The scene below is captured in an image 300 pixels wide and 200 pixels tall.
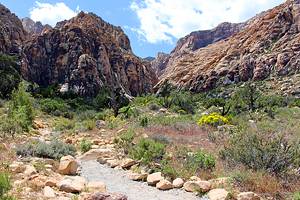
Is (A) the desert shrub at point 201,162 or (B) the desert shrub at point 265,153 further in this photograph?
(A) the desert shrub at point 201,162

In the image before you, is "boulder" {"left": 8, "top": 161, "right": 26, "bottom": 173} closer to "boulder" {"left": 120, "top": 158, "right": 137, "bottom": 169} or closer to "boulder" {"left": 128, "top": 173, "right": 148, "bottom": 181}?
"boulder" {"left": 128, "top": 173, "right": 148, "bottom": 181}

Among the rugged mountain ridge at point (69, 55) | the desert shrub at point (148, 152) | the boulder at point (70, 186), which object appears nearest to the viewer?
the boulder at point (70, 186)

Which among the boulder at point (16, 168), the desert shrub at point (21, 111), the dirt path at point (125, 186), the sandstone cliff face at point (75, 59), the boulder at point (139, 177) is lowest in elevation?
the dirt path at point (125, 186)

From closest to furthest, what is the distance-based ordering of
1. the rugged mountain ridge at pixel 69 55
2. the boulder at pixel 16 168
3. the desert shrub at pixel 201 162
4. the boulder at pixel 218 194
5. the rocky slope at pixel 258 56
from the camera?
the boulder at pixel 218 194 < the boulder at pixel 16 168 < the desert shrub at pixel 201 162 < the rugged mountain ridge at pixel 69 55 < the rocky slope at pixel 258 56

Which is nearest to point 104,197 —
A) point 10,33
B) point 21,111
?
point 21,111

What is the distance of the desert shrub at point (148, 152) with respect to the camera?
37.4 ft

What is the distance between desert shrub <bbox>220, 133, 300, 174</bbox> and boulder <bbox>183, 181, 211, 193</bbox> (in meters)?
Answer: 1.50

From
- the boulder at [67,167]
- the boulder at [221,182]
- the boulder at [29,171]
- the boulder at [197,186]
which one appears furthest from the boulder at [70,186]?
the boulder at [221,182]

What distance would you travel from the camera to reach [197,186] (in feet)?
29.0

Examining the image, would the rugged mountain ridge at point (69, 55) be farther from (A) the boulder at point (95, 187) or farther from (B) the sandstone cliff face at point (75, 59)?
(A) the boulder at point (95, 187)

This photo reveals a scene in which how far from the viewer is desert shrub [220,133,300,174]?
31.6ft

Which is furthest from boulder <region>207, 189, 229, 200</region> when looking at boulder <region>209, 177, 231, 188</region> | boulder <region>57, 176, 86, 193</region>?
boulder <region>57, 176, 86, 193</region>

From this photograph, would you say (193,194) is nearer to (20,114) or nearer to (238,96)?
(20,114)

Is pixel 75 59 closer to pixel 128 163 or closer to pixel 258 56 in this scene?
pixel 258 56
